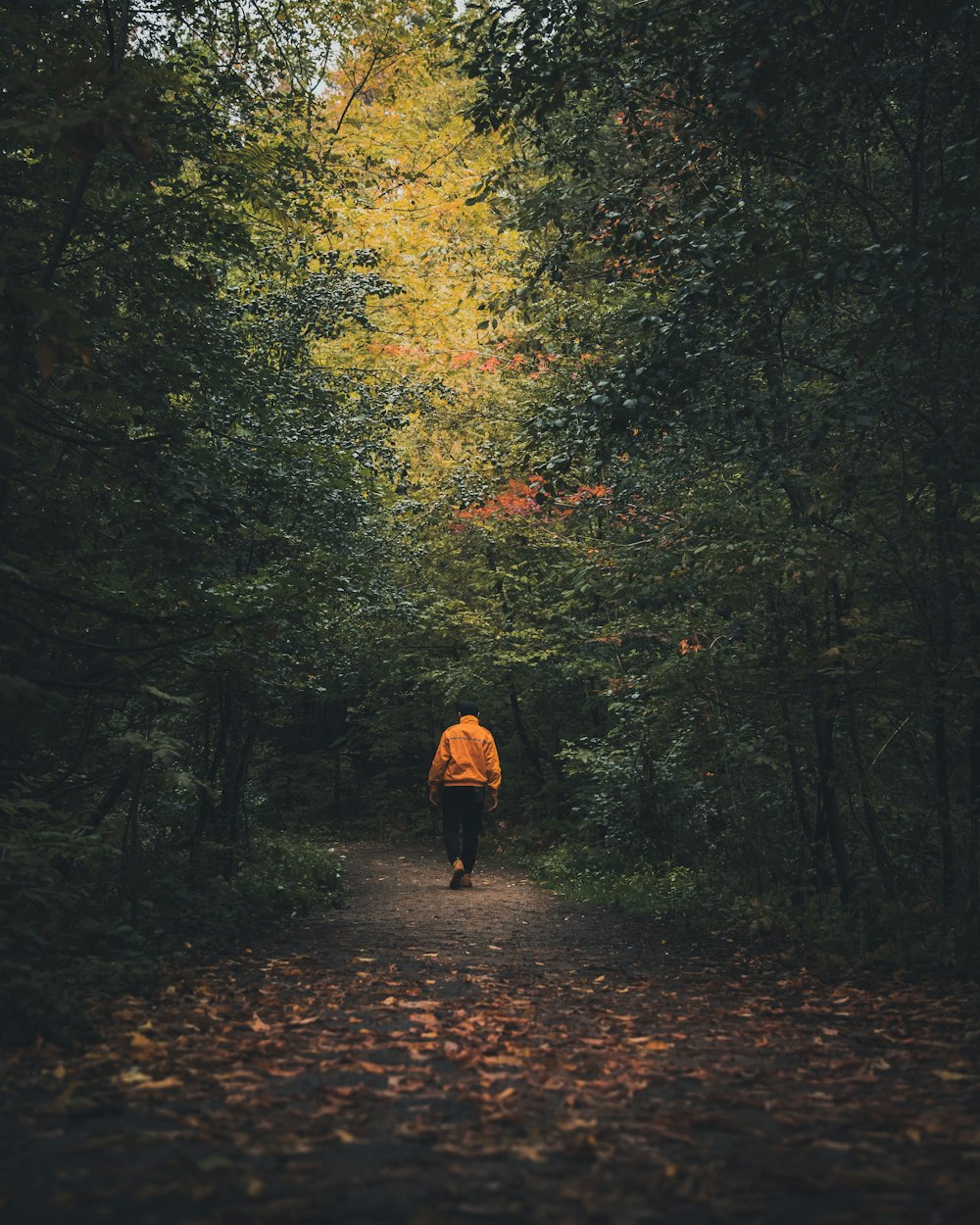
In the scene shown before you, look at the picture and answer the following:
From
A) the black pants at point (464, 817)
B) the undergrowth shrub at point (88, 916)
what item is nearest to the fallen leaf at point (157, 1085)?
the undergrowth shrub at point (88, 916)

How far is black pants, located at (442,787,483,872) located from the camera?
1176 cm

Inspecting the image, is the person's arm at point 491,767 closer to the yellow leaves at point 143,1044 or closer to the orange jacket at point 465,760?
the orange jacket at point 465,760

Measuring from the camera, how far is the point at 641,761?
13.7 metres

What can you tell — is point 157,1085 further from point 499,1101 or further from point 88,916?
point 88,916

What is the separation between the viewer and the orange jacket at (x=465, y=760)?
11.6 meters

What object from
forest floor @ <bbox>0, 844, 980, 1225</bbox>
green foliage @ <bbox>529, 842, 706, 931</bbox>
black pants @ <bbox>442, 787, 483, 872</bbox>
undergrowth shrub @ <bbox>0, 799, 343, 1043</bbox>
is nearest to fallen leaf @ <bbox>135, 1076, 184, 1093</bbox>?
forest floor @ <bbox>0, 844, 980, 1225</bbox>

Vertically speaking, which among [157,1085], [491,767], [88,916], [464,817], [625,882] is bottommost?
[157,1085]

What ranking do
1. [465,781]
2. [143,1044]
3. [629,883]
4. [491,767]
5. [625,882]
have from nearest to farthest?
[143,1044]
[465,781]
[491,767]
[629,883]
[625,882]

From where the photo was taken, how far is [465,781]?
38.2ft

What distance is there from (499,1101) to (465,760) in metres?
7.80

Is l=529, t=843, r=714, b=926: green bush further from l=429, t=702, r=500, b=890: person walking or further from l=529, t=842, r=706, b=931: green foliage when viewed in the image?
l=429, t=702, r=500, b=890: person walking

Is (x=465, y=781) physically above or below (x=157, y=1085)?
above

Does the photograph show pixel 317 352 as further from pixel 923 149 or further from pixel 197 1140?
pixel 197 1140

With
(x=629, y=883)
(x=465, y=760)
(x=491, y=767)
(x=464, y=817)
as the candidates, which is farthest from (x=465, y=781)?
(x=629, y=883)
